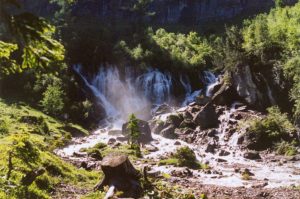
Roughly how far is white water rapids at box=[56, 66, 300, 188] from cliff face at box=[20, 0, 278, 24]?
57.3 meters

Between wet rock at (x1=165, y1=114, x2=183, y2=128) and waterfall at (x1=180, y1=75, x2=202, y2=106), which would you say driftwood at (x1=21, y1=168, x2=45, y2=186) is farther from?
waterfall at (x1=180, y1=75, x2=202, y2=106)

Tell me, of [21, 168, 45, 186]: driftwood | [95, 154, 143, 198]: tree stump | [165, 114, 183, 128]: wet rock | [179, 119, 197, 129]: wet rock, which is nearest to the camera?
[21, 168, 45, 186]: driftwood

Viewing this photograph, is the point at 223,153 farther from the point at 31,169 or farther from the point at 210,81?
the point at 210,81

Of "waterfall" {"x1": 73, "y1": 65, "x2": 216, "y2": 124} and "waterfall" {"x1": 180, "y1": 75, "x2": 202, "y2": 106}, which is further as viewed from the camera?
"waterfall" {"x1": 180, "y1": 75, "x2": 202, "y2": 106}

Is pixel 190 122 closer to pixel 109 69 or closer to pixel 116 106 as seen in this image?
pixel 116 106

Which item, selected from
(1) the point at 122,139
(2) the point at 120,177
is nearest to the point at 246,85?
(1) the point at 122,139

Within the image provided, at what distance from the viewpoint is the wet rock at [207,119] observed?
52.6m

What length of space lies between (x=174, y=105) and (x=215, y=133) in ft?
58.4

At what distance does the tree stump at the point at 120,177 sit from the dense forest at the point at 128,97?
0.74 feet

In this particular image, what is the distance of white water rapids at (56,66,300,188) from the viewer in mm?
30750

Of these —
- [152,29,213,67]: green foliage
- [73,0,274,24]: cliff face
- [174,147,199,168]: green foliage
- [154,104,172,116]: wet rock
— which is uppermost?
[73,0,274,24]: cliff face

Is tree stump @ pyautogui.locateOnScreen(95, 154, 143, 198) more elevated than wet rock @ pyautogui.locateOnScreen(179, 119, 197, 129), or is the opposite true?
wet rock @ pyautogui.locateOnScreen(179, 119, 197, 129)

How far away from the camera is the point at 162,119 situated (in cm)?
5812

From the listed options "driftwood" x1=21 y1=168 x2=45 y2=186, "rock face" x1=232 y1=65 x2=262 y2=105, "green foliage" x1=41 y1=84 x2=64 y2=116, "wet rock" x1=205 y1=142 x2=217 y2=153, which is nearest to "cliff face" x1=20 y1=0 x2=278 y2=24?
"rock face" x1=232 y1=65 x2=262 y2=105
